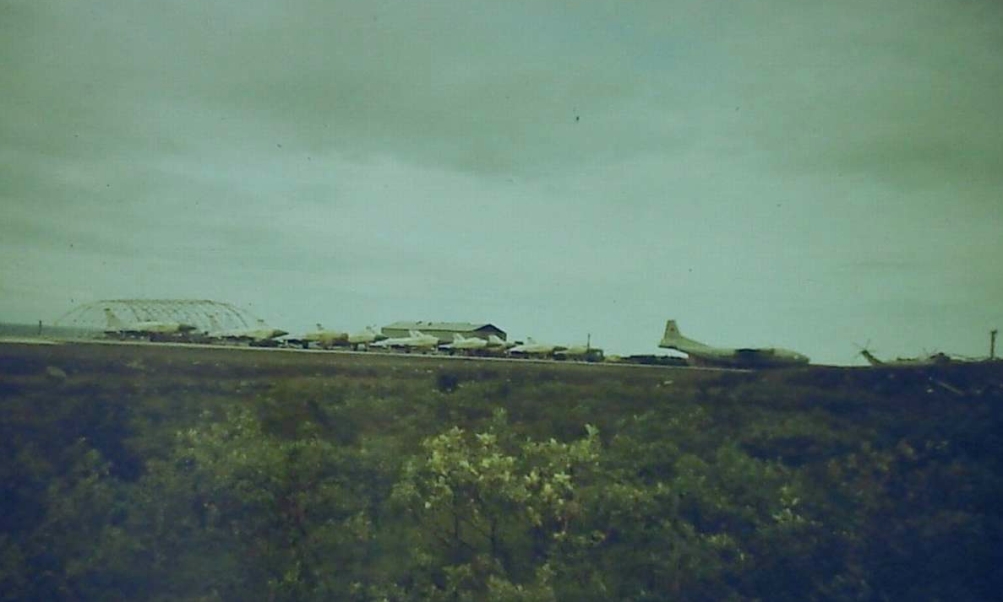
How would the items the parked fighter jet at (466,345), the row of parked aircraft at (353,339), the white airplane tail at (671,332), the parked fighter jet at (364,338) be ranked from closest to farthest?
the white airplane tail at (671,332)
the row of parked aircraft at (353,339)
the parked fighter jet at (466,345)
the parked fighter jet at (364,338)

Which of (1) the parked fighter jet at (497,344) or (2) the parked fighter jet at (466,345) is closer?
(1) the parked fighter jet at (497,344)

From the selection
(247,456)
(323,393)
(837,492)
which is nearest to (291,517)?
(247,456)

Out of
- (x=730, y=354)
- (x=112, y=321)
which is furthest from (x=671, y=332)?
(x=112, y=321)

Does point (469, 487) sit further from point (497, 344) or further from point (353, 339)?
point (353, 339)

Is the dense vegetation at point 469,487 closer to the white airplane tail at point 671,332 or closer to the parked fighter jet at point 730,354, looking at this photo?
the parked fighter jet at point 730,354

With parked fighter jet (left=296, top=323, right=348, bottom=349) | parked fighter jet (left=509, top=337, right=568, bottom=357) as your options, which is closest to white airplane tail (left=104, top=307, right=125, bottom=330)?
parked fighter jet (left=296, top=323, right=348, bottom=349)

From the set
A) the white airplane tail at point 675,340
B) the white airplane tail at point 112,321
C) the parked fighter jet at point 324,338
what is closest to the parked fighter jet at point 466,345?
the parked fighter jet at point 324,338
